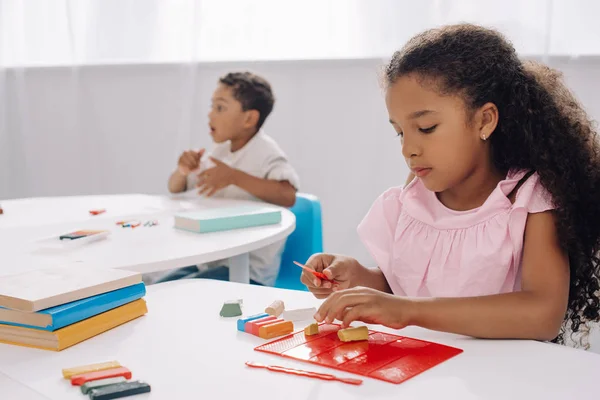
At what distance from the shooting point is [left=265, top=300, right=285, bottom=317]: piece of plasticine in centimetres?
103

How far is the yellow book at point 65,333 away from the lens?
3.00ft

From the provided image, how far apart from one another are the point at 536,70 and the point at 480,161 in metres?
0.18

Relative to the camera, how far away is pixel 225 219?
5.49ft

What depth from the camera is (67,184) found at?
3.65 meters

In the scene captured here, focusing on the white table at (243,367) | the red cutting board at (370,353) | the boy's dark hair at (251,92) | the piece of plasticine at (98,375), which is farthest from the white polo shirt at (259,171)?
the piece of plasticine at (98,375)

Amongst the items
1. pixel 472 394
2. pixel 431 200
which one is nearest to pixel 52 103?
pixel 431 200

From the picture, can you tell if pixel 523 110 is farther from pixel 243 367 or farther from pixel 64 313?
pixel 64 313

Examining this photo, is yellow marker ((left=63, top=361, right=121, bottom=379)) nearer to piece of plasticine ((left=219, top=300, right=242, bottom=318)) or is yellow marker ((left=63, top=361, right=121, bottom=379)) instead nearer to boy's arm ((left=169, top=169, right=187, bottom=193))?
piece of plasticine ((left=219, top=300, right=242, bottom=318))

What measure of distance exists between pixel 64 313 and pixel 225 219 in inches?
30.3

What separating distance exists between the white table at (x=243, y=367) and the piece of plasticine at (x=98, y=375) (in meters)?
0.01

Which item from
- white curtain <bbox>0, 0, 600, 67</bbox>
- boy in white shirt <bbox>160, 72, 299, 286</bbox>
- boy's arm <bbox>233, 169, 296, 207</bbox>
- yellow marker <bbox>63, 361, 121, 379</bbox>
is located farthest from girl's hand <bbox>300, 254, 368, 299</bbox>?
white curtain <bbox>0, 0, 600, 67</bbox>

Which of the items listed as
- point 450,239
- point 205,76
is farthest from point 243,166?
point 450,239

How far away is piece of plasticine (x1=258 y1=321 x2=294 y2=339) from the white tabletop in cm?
43

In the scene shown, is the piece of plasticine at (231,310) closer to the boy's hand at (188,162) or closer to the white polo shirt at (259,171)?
the white polo shirt at (259,171)
